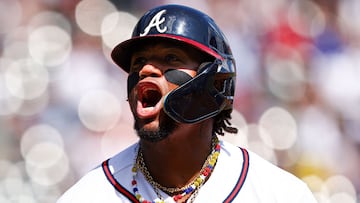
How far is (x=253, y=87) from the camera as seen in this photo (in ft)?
18.5

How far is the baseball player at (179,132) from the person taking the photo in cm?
232

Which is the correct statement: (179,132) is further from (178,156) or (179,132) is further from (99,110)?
(99,110)

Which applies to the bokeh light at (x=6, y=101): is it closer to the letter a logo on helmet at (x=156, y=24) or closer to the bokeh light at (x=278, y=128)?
the bokeh light at (x=278, y=128)

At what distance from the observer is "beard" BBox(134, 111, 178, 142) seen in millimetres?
2266

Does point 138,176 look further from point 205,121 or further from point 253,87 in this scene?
point 253,87

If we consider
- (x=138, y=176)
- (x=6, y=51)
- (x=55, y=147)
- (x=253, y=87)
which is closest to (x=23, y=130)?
(x=55, y=147)

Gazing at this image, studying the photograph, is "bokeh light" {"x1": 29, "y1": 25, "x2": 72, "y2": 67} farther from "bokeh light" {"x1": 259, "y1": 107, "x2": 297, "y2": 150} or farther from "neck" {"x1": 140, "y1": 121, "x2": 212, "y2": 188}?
"neck" {"x1": 140, "y1": 121, "x2": 212, "y2": 188}

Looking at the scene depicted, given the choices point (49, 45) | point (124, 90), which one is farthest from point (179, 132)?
point (49, 45)

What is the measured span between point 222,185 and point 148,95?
1.38ft

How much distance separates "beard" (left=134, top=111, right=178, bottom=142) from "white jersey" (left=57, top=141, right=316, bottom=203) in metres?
0.26

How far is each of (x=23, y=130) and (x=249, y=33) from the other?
1995 millimetres

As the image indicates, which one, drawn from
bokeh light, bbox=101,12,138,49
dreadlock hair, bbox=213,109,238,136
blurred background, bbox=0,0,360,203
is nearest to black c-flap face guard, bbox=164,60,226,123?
dreadlock hair, bbox=213,109,238,136

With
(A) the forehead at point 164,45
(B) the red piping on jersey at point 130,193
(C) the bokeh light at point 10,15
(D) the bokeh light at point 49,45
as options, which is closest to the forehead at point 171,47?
(A) the forehead at point 164,45

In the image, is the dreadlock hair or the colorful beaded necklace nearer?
the colorful beaded necklace
